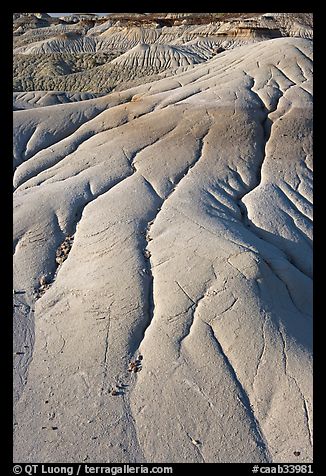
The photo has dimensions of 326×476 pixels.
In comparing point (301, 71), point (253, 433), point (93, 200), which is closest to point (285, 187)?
point (93, 200)

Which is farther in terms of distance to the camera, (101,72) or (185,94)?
(101,72)

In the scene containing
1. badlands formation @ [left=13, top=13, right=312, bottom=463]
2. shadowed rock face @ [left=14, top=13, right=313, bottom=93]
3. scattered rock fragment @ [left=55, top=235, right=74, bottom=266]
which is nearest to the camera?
badlands formation @ [left=13, top=13, right=312, bottom=463]

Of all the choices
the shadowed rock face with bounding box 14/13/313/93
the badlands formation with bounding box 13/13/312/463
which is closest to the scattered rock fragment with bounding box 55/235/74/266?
the badlands formation with bounding box 13/13/312/463

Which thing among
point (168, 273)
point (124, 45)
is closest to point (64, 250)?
point (168, 273)

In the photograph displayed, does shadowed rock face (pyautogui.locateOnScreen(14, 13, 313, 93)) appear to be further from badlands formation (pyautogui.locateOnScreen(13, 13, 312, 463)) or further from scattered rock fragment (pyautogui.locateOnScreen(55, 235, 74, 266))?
scattered rock fragment (pyautogui.locateOnScreen(55, 235, 74, 266))

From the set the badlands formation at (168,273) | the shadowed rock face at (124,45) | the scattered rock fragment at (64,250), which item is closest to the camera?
the badlands formation at (168,273)

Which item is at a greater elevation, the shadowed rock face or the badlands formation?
the badlands formation

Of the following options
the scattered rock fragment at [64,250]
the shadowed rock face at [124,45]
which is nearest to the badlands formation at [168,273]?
the scattered rock fragment at [64,250]

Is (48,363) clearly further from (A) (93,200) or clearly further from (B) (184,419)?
(A) (93,200)

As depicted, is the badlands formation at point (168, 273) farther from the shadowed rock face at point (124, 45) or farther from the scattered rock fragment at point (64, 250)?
the shadowed rock face at point (124, 45)
